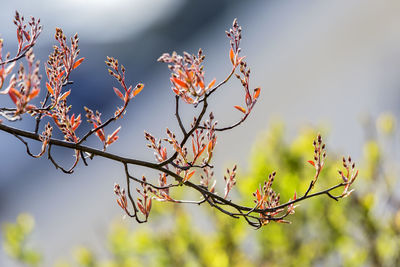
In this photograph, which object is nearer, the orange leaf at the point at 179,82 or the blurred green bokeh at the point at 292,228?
the orange leaf at the point at 179,82

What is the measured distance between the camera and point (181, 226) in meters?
2.97

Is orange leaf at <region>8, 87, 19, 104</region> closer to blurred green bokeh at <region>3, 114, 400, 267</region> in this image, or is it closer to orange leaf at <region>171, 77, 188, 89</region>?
orange leaf at <region>171, 77, 188, 89</region>

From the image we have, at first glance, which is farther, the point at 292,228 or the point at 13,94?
the point at 292,228

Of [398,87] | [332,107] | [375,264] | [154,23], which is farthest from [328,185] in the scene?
[154,23]

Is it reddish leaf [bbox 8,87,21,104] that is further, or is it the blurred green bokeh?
the blurred green bokeh

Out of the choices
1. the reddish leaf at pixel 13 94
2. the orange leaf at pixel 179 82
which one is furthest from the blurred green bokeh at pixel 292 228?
the reddish leaf at pixel 13 94

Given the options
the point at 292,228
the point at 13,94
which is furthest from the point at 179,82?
the point at 292,228

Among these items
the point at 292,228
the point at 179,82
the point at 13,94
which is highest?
the point at 292,228

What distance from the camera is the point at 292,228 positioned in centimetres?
309

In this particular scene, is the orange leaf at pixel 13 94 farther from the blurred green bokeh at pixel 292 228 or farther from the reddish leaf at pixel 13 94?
the blurred green bokeh at pixel 292 228

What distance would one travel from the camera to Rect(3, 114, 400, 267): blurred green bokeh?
2736 millimetres

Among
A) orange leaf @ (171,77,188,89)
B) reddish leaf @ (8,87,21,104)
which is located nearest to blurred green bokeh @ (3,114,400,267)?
orange leaf @ (171,77,188,89)

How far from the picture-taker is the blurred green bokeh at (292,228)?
8.98 ft

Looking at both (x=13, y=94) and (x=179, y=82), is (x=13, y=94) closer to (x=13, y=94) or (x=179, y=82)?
(x=13, y=94)
